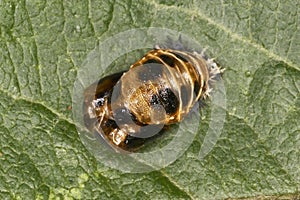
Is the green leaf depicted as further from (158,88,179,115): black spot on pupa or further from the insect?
(158,88,179,115): black spot on pupa

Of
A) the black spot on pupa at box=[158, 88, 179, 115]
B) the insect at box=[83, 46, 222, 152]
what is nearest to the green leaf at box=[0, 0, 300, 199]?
the insect at box=[83, 46, 222, 152]

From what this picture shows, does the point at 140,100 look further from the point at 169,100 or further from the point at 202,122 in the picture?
the point at 202,122

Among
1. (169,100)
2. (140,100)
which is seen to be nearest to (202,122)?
(169,100)

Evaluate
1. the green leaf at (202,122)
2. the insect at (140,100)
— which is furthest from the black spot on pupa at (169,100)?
the green leaf at (202,122)

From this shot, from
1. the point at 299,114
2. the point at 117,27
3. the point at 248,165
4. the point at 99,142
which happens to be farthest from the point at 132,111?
the point at 299,114

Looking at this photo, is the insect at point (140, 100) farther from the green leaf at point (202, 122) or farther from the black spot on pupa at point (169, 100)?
the green leaf at point (202, 122)

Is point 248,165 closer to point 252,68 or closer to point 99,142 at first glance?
point 252,68
